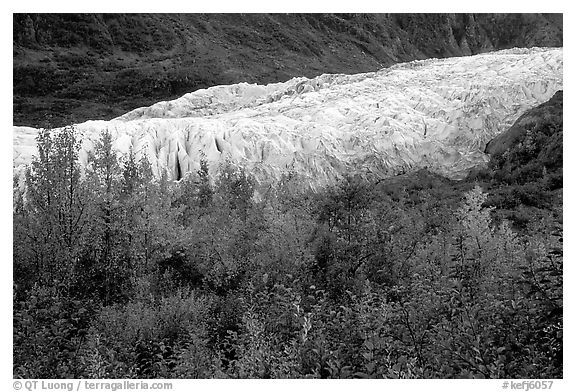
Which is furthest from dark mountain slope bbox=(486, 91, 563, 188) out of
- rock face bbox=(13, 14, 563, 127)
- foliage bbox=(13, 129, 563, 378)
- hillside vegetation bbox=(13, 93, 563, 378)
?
rock face bbox=(13, 14, 563, 127)

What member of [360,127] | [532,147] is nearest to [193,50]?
[360,127]

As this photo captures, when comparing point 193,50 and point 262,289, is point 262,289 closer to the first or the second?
point 262,289

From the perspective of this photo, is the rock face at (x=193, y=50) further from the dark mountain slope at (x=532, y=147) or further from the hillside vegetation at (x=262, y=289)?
the hillside vegetation at (x=262, y=289)

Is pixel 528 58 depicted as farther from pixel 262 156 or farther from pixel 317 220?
pixel 317 220

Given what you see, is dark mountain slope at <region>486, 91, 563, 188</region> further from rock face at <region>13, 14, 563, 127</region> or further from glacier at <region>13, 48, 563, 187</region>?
rock face at <region>13, 14, 563, 127</region>

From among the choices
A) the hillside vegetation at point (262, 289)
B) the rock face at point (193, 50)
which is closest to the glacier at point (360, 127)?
the hillside vegetation at point (262, 289)
